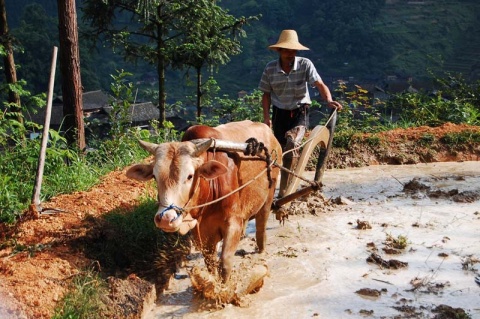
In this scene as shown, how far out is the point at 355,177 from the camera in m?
9.76

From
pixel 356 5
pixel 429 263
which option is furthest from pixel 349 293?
pixel 356 5

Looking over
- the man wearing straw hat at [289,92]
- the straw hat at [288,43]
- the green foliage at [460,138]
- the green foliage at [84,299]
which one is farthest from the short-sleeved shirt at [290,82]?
the green foliage at [460,138]

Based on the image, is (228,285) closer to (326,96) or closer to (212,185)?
(212,185)

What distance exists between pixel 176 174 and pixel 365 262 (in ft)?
8.95

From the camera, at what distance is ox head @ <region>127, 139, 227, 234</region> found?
4.09 metres

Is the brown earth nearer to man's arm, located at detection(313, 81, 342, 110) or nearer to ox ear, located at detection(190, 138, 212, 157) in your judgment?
ox ear, located at detection(190, 138, 212, 157)

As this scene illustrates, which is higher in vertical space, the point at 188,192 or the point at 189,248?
the point at 188,192

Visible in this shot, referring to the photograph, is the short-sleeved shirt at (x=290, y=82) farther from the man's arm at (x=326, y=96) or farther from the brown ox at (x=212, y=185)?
the brown ox at (x=212, y=185)

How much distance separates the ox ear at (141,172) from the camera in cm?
441

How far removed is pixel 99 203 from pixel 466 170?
23.2ft

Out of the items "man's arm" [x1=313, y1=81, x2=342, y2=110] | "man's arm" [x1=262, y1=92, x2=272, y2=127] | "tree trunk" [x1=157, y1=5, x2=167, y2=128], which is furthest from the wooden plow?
"tree trunk" [x1=157, y1=5, x2=167, y2=128]

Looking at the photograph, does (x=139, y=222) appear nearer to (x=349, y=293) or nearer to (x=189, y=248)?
(x=189, y=248)

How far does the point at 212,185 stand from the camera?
4.75 meters

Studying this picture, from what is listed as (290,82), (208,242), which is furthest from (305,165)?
(208,242)
